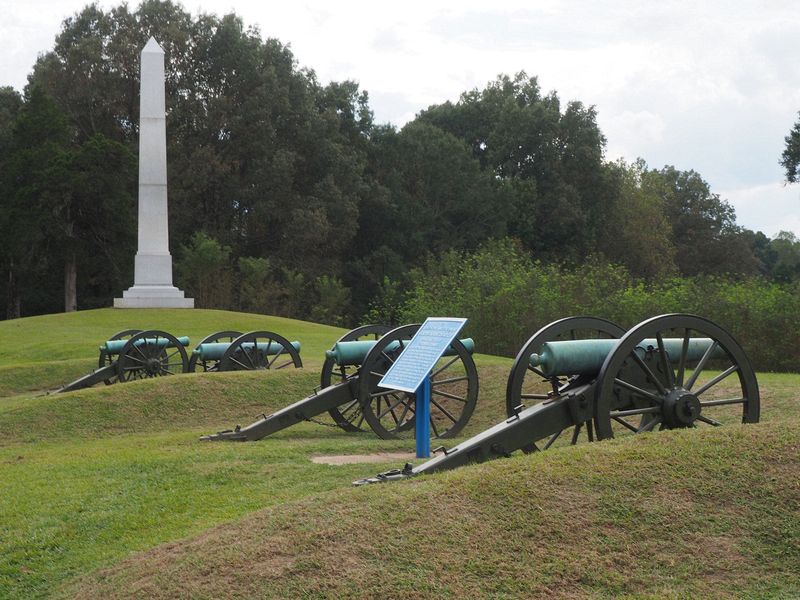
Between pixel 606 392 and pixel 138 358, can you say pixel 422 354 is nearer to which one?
pixel 606 392

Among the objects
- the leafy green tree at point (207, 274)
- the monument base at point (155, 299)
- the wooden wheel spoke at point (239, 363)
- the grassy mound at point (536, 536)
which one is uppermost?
the leafy green tree at point (207, 274)

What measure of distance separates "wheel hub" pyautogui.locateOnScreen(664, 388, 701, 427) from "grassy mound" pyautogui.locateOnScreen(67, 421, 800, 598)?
78 centimetres

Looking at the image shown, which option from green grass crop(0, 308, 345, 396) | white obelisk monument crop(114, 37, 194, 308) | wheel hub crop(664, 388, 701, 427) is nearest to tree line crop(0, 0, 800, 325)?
white obelisk monument crop(114, 37, 194, 308)

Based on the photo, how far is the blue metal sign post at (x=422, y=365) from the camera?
24.5ft

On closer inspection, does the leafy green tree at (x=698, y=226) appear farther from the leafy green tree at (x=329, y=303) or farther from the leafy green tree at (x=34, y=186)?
the leafy green tree at (x=34, y=186)

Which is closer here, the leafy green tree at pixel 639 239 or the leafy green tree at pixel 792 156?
the leafy green tree at pixel 792 156

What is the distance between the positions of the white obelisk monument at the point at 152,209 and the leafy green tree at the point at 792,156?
55.3 feet

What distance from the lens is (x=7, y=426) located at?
11.9 metres

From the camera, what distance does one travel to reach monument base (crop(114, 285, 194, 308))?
3120 centimetres

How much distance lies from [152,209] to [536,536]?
28.3 meters

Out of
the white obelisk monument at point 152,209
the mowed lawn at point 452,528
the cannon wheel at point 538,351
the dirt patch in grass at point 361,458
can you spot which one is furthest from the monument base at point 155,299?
the cannon wheel at point 538,351

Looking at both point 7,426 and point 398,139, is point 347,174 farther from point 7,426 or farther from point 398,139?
point 7,426

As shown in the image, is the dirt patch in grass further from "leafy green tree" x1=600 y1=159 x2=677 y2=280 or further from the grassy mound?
"leafy green tree" x1=600 y1=159 x2=677 y2=280

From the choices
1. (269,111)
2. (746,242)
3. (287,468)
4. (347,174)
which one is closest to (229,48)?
(269,111)
